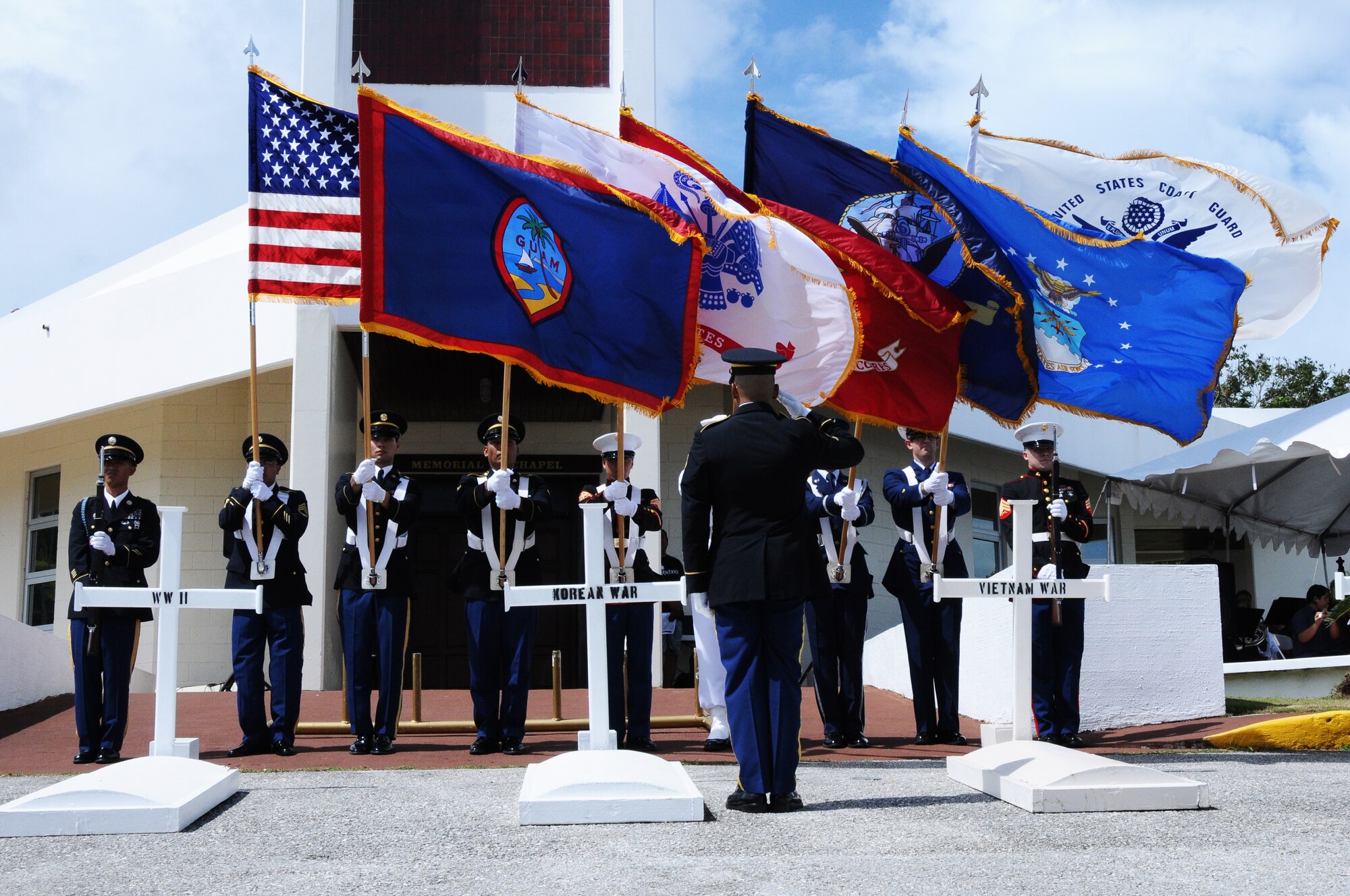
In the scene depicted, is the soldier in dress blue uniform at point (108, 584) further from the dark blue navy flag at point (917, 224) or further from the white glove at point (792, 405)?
the dark blue navy flag at point (917, 224)

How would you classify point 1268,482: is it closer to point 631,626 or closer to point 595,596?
point 631,626

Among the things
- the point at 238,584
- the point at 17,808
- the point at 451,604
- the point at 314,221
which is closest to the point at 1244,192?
the point at 314,221

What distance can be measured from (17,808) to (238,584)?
3015mm

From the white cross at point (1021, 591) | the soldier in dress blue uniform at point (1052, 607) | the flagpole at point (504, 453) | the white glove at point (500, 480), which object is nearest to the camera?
the white cross at point (1021, 591)

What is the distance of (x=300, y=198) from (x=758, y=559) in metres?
3.97

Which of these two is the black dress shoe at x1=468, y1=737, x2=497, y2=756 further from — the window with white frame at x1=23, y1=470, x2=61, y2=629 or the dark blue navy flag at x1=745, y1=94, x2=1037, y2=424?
the window with white frame at x1=23, y1=470, x2=61, y2=629

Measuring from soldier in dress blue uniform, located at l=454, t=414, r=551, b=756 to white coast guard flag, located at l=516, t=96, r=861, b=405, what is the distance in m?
1.29

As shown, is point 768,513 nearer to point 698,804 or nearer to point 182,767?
point 698,804

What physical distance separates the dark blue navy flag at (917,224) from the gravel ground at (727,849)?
283 cm

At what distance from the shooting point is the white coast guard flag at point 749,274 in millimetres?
7062

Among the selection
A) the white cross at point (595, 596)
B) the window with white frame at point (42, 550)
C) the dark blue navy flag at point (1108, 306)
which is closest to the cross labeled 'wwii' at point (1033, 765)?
the white cross at point (595, 596)

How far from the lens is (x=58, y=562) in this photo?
1513 centimetres

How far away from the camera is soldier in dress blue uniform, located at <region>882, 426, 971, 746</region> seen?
24.1ft

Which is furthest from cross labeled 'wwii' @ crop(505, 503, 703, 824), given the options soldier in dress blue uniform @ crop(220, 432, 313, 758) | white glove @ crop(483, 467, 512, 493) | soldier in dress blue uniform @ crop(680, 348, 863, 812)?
soldier in dress blue uniform @ crop(220, 432, 313, 758)
